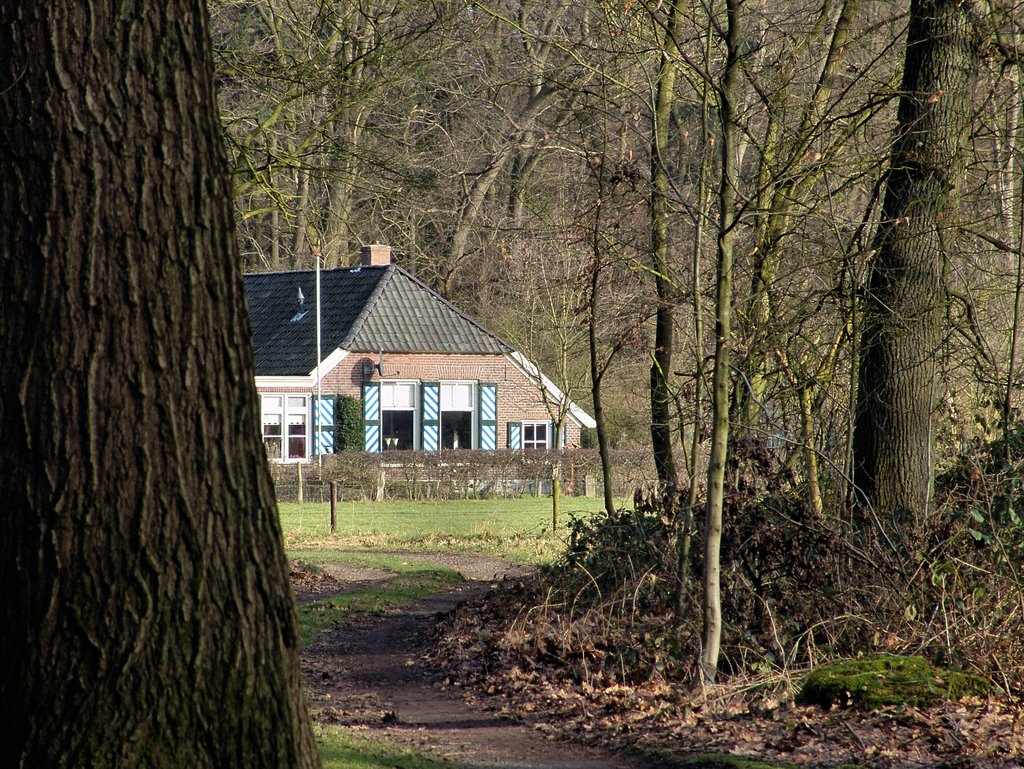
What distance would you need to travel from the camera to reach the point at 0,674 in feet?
11.1

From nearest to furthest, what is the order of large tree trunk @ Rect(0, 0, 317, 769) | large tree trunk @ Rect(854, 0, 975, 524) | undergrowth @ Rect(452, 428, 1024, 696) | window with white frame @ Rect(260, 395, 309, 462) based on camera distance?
large tree trunk @ Rect(0, 0, 317, 769) → undergrowth @ Rect(452, 428, 1024, 696) → large tree trunk @ Rect(854, 0, 975, 524) → window with white frame @ Rect(260, 395, 309, 462)

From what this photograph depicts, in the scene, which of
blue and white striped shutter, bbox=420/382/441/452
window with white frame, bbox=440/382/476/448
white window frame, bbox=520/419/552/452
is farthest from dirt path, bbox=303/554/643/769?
white window frame, bbox=520/419/552/452

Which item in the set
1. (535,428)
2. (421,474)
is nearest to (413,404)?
(535,428)

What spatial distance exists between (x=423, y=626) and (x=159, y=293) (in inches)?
Result: 359

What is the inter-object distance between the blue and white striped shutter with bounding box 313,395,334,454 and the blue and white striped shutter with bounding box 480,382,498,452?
530 centimetres

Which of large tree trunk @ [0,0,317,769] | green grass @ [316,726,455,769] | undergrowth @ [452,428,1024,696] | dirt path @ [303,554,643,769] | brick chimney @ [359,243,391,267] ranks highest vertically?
brick chimney @ [359,243,391,267]

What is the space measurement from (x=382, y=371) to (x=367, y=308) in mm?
1900

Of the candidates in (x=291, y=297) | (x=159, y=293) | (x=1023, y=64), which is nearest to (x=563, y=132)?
(x=1023, y=64)

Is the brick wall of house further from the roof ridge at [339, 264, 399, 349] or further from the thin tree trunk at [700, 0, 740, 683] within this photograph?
the thin tree trunk at [700, 0, 740, 683]

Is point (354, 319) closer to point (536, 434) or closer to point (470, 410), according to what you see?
point (470, 410)

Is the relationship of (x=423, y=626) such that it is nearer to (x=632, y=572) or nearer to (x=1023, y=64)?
(x=632, y=572)

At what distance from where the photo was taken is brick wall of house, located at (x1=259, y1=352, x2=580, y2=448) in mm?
34812

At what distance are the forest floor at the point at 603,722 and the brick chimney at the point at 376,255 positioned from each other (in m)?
27.3

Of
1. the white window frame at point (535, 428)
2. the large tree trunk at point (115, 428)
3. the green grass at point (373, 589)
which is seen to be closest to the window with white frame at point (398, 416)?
the white window frame at point (535, 428)
